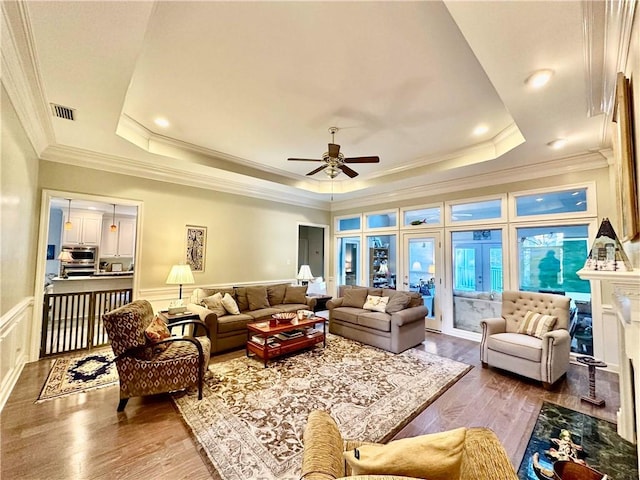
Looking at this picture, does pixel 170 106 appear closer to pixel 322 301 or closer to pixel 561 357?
pixel 322 301

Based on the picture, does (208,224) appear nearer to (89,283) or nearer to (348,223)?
(89,283)

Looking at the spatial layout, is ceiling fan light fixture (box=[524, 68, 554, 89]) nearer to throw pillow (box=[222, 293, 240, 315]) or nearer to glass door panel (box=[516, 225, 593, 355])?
glass door panel (box=[516, 225, 593, 355])

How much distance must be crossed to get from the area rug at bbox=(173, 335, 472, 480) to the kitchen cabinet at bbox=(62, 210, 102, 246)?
19.1ft

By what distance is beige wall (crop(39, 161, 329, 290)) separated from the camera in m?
4.22

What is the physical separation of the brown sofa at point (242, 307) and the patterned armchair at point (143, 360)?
1.13 metres

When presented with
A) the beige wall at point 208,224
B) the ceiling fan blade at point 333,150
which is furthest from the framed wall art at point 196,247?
the ceiling fan blade at point 333,150

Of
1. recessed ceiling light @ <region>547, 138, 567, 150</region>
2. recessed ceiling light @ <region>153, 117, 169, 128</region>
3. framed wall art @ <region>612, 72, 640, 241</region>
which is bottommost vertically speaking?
framed wall art @ <region>612, 72, 640, 241</region>

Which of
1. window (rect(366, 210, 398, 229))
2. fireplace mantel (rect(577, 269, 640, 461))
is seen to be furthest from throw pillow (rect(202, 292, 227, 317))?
fireplace mantel (rect(577, 269, 640, 461))

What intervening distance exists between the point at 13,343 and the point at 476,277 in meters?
6.63

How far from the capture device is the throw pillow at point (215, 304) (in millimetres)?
4324

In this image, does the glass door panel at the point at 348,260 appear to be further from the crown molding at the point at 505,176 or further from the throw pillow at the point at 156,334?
the throw pillow at the point at 156,334

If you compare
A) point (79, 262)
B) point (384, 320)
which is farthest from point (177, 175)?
point (384, 320)

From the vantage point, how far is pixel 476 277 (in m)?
5.05

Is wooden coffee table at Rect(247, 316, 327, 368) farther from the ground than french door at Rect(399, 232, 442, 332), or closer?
closer
